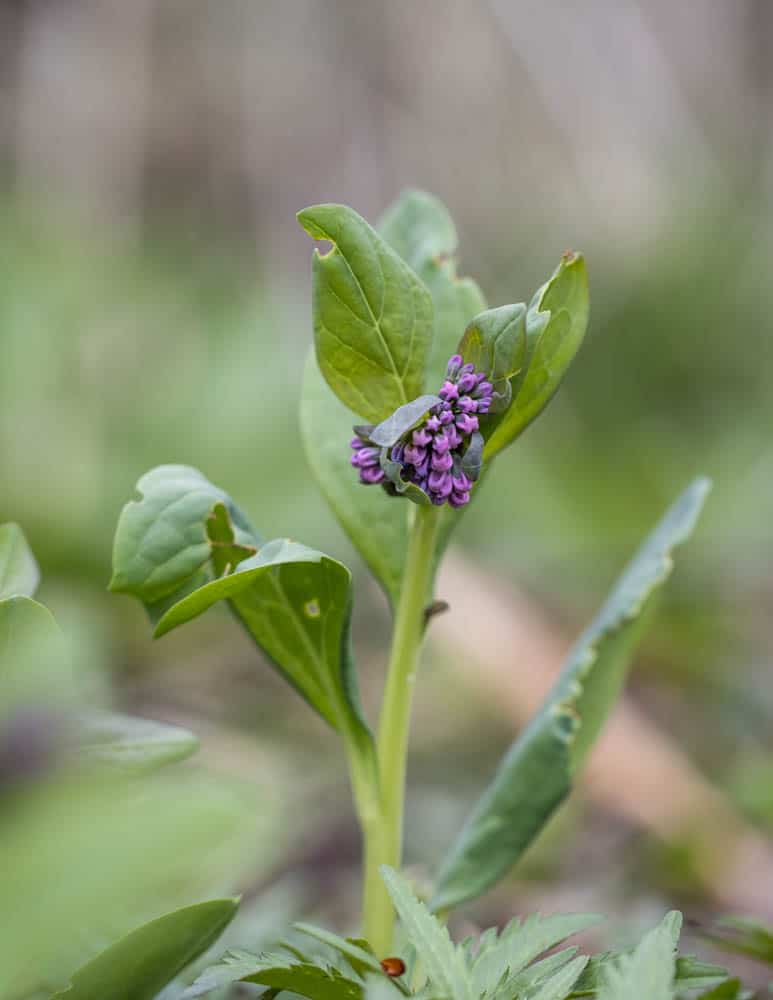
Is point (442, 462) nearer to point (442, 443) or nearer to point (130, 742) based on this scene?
point (442, 443)

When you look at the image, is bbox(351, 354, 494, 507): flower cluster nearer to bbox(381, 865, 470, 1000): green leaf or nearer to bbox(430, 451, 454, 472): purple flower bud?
bbox(430, 451, 454, 472): purple flower bud

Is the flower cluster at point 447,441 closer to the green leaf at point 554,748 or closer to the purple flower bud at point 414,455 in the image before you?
the purple flower bud at point 414,455

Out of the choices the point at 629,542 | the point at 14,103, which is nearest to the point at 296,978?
the point at 629,542

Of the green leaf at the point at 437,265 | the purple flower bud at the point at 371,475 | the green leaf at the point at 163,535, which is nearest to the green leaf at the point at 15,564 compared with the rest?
the green leaf at the point at 163,535

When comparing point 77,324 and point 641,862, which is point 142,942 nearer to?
point 641,862

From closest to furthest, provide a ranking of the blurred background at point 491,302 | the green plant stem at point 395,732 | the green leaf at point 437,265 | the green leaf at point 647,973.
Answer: the green leaf at point 647,973, the green plant stem at point 395,732, the green leaf at point 437,265, the blurred background at point 491,302

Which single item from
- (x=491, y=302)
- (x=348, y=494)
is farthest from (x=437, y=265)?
(x=491, y=302)
